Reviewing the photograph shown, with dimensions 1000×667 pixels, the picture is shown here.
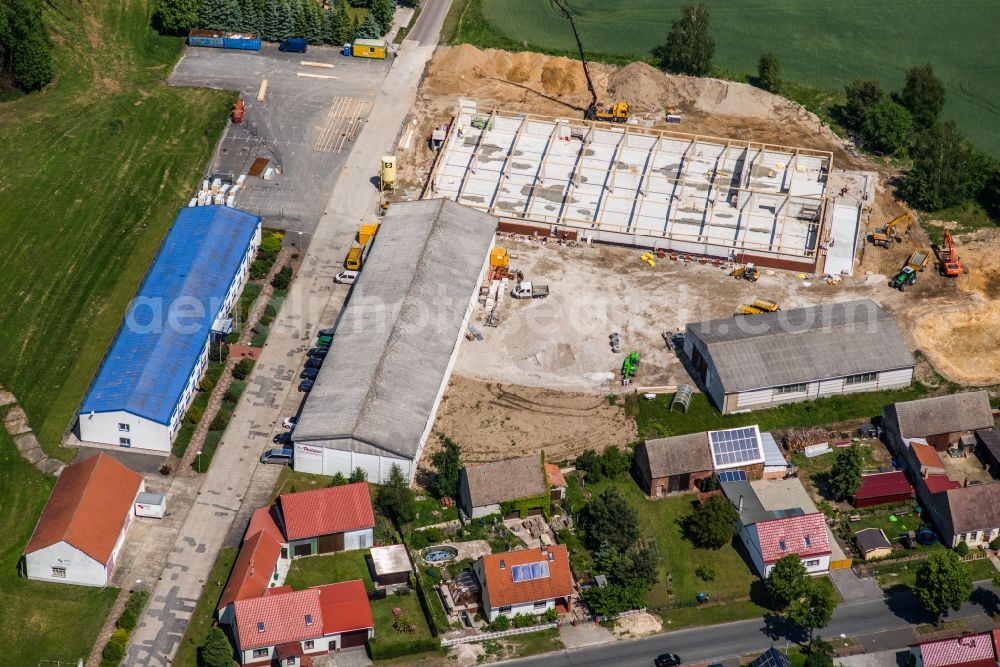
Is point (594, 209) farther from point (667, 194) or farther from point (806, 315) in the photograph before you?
point (806, 315)

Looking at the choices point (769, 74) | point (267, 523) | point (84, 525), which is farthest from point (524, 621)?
point (769, 74)

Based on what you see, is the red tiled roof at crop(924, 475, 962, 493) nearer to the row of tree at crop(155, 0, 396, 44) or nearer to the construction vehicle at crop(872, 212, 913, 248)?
the construction vehicle at crop(872, 212, 913, 248)

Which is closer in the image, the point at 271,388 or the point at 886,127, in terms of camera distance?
the point at 271,388

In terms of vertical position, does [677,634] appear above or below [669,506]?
below

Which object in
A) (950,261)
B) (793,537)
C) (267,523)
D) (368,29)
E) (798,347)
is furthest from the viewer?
(368,29)

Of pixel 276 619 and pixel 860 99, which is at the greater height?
pixel 860 99

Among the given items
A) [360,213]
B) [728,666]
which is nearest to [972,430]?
[728,666]

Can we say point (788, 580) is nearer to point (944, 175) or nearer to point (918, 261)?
point (918, 261)
